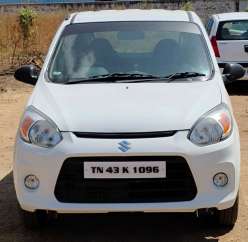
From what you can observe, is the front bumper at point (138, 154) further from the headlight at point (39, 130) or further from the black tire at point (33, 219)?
the black tire at point (33, 219)

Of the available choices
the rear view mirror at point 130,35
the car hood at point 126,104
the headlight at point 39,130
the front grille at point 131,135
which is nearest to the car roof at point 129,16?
the rear view mirror at point 130,35

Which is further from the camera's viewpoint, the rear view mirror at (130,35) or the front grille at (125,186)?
the rear view mirror at (130,35)

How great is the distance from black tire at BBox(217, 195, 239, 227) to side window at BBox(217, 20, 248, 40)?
8.93 metres

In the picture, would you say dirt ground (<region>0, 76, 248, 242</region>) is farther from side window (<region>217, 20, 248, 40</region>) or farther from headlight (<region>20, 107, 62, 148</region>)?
side window (<region>217, 20, 248, 40</region>)

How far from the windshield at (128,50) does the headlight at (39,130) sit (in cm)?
80

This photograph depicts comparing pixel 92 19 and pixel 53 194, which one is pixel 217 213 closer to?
pixel 53 194

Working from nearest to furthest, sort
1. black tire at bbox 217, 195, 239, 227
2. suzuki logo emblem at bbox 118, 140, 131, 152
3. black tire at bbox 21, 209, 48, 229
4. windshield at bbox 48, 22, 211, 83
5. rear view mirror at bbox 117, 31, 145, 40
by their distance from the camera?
1. suzuki logo emblem at bbox 118, 140, 131, 152
2. black tire at bbox 217, 195, 239, 227
3. black tire at bbox 21, 209, 48, 229
4. windshield at bbox 48, 22, 211, 83
5. rear view mirror at bbox 117, 31, 145, 40

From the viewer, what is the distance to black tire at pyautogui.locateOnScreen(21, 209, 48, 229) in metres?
5.09

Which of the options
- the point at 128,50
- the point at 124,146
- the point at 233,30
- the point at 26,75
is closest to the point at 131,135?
the point at 124,146

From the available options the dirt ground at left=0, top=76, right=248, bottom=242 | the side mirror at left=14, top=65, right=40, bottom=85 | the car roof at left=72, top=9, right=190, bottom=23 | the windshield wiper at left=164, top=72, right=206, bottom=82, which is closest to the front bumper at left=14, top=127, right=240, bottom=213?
the dirt ground at left=0, top=76, right=248, bottom=242

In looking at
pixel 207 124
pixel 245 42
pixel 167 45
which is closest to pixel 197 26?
pixel 167 45

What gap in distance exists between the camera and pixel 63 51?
19.3 feet

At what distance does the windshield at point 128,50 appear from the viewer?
5625 mm

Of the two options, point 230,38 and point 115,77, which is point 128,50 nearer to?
point 115,77
